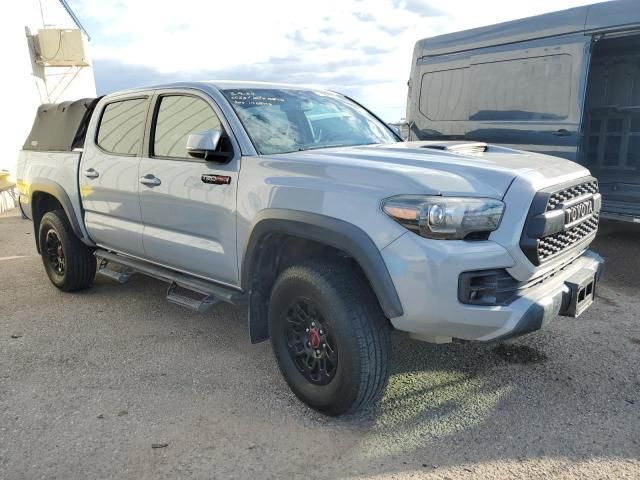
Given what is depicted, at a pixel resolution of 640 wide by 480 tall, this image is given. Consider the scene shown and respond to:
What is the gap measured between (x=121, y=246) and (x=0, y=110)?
10024mm

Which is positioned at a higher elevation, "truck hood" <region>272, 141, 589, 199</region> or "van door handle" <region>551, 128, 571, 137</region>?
"van door handle" <region>551, 128, 571, 137</region>

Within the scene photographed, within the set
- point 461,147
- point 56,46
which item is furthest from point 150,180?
point 56,46

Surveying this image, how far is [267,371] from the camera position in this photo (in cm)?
355

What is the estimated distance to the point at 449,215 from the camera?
2402mm

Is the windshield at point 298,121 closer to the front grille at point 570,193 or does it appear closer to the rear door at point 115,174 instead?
the rear door at point 115,174

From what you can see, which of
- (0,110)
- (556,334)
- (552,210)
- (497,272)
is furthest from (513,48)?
(0,110)

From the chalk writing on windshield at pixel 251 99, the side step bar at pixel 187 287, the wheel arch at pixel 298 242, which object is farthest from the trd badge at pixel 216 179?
the side step bar at pixel 187 287

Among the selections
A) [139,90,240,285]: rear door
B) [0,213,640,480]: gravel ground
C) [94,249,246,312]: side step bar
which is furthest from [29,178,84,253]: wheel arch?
[139,90,240,285]: rear door

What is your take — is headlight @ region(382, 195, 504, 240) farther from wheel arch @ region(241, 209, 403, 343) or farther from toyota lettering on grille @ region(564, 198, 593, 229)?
toyota lettering on grille @ region(564, 198, 593, 229)

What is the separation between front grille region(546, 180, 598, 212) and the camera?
2.68 m

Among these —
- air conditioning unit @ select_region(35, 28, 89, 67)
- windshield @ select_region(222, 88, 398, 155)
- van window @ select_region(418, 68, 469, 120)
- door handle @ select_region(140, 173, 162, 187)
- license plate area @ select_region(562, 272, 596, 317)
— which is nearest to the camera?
license plate area @ select_region(562, 272, 596, 317)

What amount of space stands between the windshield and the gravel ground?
1500mm

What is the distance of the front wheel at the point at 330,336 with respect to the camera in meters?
2.68

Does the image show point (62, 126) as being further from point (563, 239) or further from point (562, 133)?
point (562, 133)
